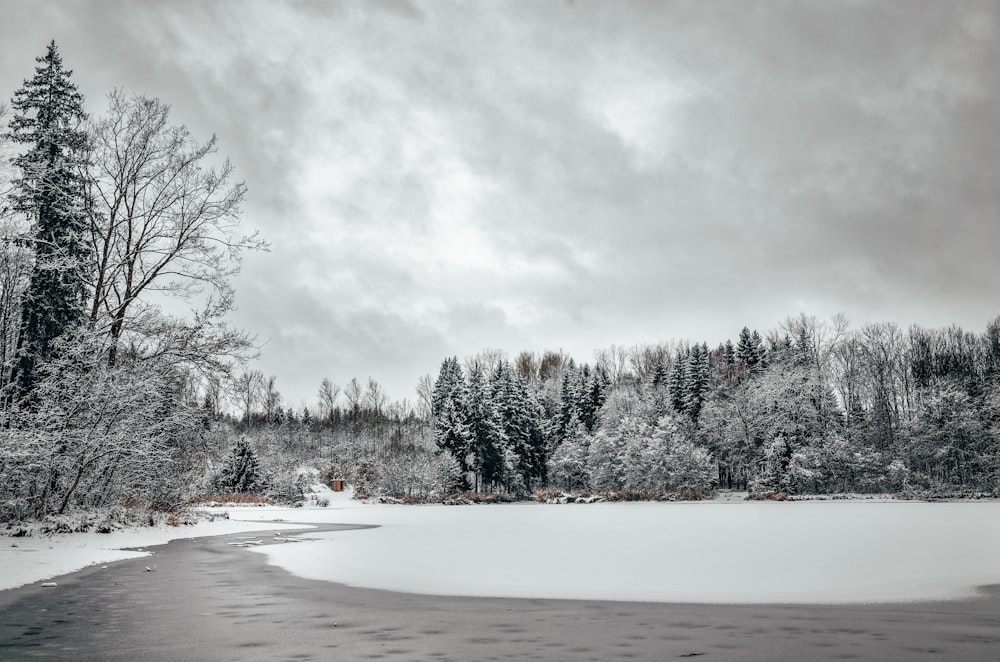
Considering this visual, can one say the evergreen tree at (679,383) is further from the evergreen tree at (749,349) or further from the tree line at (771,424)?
the evergreen tree at (749,349)

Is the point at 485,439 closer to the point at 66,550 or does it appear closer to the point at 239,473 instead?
the point at 239,473

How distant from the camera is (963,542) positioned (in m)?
16.7

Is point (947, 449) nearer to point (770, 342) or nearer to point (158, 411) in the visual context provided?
point (770, 342)

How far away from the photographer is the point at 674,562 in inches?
513

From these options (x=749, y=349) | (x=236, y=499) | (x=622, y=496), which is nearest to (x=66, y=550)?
(x=236, y=499)

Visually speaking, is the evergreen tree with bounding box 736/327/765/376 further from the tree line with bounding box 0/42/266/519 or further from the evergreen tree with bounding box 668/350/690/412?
the tree line with bounding box 0/42/266/519

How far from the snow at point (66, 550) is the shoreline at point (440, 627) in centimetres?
199

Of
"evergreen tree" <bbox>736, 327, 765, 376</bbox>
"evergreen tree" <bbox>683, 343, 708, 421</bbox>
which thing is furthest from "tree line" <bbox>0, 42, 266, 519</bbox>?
"evergreen tree" <bbox>736, 327, 765, 376</bbox>

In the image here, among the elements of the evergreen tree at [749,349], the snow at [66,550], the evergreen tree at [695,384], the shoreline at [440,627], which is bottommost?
the snow at [66,550]

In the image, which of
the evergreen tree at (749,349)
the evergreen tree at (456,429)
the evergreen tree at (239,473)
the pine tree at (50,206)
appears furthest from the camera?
the evergreen tree at (749,349)

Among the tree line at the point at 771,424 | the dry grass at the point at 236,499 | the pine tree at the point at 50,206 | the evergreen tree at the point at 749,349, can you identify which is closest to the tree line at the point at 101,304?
the pine tree at the point at 50,206

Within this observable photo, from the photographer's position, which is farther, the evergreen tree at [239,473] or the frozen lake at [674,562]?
the evergreen tree at [239,473]

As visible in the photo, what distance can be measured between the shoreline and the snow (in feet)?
6.53

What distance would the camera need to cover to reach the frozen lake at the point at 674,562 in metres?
9.91
